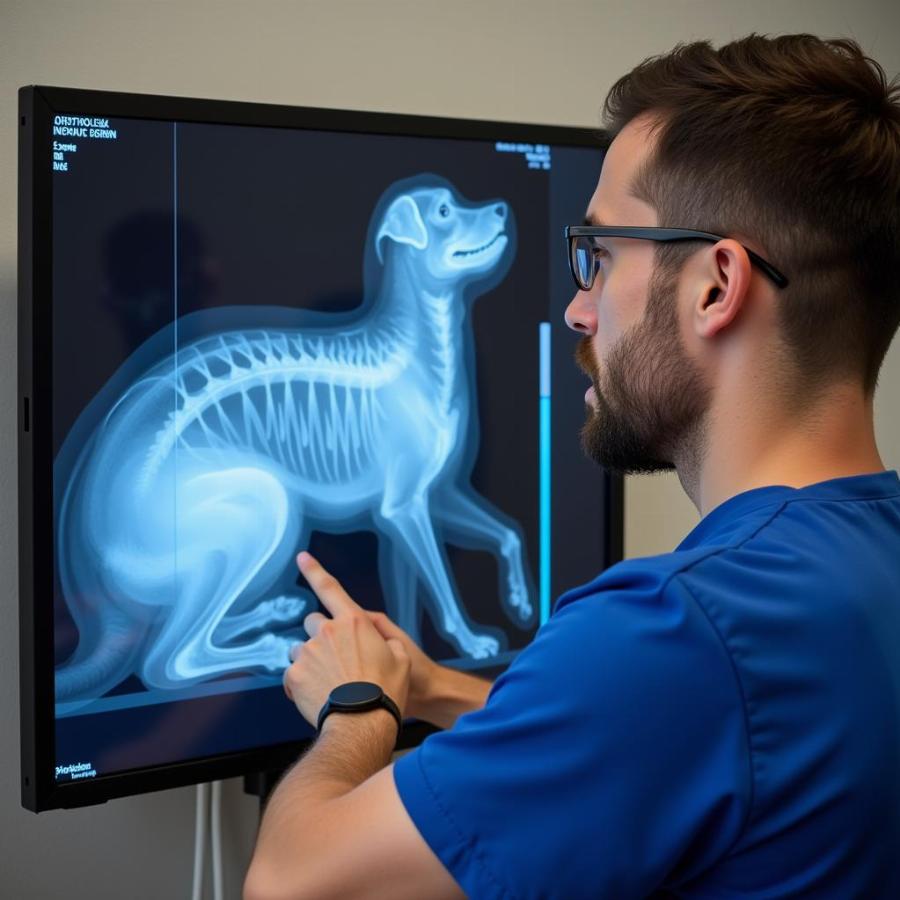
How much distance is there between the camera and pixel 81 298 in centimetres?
123

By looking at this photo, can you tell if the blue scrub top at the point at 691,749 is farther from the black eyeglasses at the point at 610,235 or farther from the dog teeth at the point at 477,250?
the dog teeth at the point at 477,250

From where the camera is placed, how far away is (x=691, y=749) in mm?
828

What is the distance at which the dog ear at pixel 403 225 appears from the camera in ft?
4.69

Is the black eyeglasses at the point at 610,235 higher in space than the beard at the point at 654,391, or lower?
higher

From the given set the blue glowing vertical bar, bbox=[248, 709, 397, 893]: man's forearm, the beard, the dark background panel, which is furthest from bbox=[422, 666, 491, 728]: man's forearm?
the beard

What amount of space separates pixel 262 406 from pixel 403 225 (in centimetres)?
28

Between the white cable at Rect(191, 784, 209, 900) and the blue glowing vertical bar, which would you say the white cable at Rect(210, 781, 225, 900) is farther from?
the blue glowing vertical bar

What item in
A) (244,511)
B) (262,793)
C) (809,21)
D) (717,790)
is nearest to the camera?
(717,790)

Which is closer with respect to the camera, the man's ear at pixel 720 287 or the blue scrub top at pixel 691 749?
the blue scrub top at pixel 691 749

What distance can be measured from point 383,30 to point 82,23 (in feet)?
1.37

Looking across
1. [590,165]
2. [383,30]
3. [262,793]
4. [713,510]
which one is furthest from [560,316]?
[262,793]

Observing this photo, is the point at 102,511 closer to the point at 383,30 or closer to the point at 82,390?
the point at 82,390

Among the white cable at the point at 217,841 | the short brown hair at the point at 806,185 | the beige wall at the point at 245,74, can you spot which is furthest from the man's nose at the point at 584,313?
the white cable at the point at 217,841

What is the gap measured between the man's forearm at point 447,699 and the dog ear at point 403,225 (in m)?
0.50
